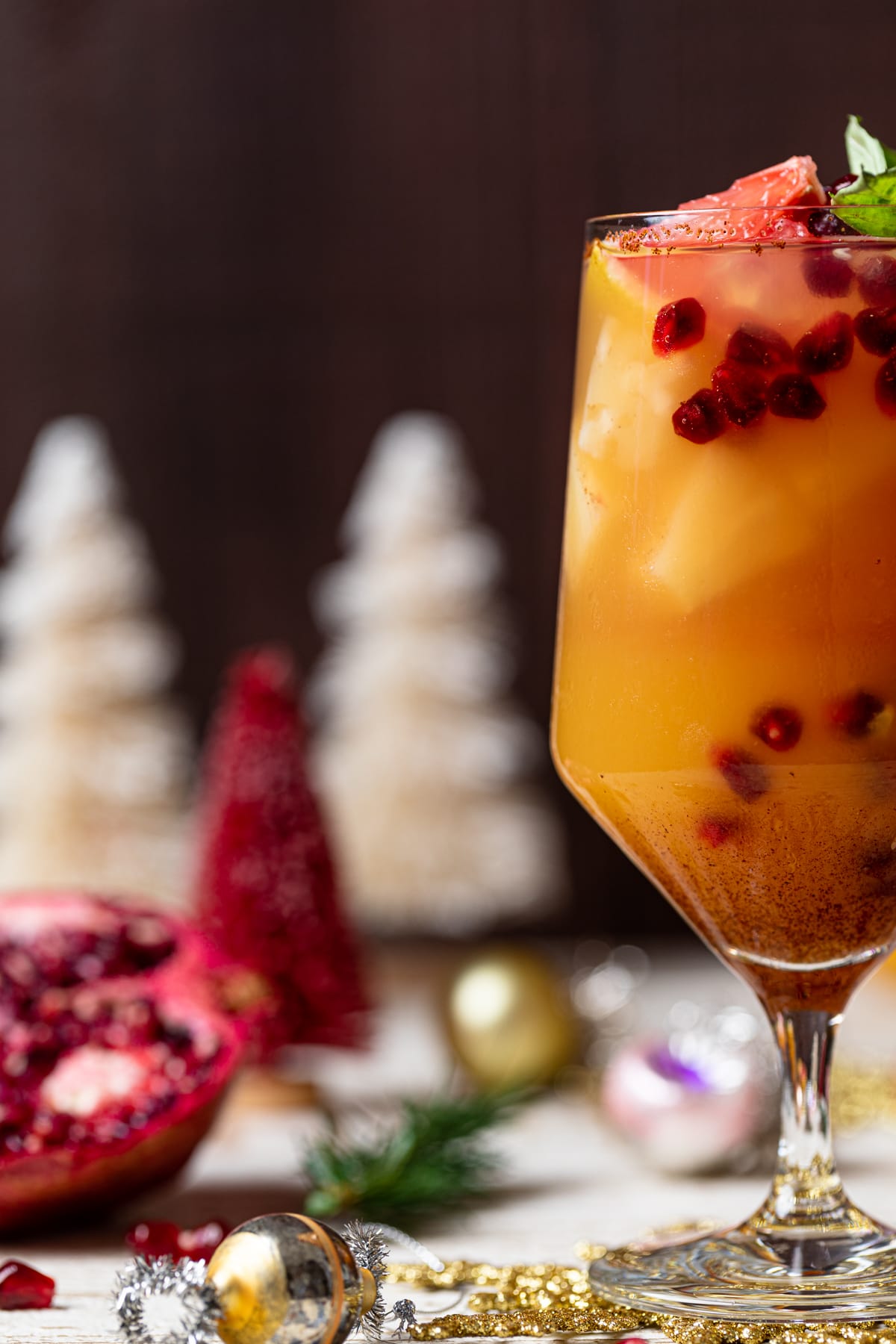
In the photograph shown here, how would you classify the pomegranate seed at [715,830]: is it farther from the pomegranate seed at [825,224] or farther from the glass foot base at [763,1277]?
the pomegranate seed at [825,224]

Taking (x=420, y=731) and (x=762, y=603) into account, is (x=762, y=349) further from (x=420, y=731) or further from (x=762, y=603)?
(x=420, y=731)

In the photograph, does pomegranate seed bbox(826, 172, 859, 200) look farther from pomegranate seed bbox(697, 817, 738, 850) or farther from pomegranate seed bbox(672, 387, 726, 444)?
pomegranate seed bbox(697, 817, 738, 850)

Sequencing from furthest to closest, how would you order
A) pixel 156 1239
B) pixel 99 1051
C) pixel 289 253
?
pixel 289 253
pixel 99 1051
pixel 156 1239

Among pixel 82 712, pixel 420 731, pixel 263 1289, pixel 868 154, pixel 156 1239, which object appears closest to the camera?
pixel 263 1289

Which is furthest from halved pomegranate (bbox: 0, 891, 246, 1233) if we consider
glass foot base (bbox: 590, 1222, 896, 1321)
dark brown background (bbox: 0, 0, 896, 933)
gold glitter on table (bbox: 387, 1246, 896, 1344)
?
dark brown background (bbox: 0, 0, 896, 933)

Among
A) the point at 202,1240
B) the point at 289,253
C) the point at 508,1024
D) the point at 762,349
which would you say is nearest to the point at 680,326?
the point at 762,349

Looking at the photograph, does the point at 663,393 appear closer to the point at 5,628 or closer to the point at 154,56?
the point at 5,628

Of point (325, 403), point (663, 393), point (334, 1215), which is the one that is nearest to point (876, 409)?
point (663, 393)
